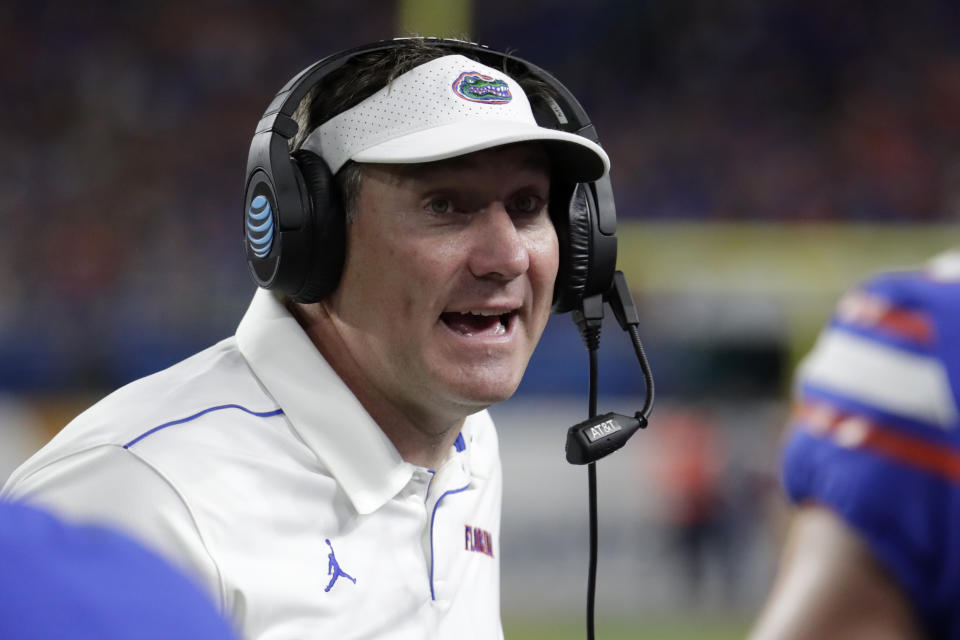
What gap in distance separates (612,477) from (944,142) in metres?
4.01

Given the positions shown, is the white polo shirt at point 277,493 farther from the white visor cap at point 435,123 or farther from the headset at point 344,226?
the white visor cap at point 435,123

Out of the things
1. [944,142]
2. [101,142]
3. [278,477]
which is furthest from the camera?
[944,142]

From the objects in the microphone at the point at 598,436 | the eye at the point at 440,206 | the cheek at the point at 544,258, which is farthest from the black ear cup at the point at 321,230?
the microphone at the point at 598,436

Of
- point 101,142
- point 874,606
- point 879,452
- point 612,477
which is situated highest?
point 879,452

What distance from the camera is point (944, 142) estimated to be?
24.9ft

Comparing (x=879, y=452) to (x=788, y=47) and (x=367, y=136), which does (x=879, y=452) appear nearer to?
(x=367, y=136)

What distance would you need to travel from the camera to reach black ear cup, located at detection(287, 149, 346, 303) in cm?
133

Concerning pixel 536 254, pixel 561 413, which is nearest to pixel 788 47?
pixel 561 413

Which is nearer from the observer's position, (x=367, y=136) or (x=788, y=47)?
(x=367, y=136)

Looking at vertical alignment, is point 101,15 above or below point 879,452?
below

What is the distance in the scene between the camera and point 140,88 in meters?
7.31

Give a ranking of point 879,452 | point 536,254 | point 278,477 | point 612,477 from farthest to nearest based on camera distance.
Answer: point 612,477 < point 536,254 < point 278,477 < point 879,452

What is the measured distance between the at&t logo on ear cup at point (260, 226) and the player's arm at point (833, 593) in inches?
24.8

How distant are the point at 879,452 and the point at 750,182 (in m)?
6.33
